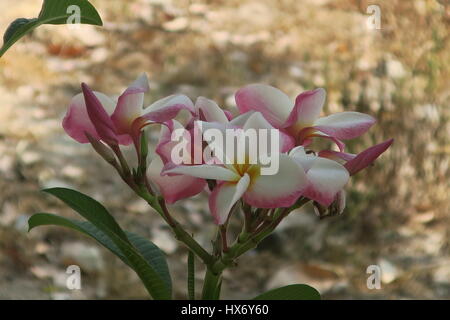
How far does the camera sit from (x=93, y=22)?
55 cm

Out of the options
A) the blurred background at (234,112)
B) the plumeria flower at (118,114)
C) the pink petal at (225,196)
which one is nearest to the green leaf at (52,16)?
the plumeria flower at (118,114)

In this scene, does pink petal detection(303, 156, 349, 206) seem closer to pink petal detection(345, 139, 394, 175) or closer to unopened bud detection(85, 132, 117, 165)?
pink petal detection(345, 139, 394, 175)

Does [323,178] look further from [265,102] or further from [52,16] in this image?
[52,16]

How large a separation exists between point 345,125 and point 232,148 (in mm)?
88

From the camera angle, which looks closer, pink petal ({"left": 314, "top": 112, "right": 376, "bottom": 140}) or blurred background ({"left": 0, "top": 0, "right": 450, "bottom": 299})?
pink petal ({"left": 314, "top": 112, "right": 376, "bottom": 140})

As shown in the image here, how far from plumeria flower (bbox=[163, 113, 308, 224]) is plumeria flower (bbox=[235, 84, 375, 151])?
6 cm

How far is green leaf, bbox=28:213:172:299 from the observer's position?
485 millimetres

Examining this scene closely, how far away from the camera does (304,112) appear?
50 cm

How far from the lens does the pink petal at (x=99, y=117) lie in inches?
18.5

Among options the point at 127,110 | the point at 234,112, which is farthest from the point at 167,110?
the point at 234,112

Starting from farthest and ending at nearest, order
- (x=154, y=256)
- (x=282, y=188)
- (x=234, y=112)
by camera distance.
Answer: (x=234, y=112) → (x=154, y=256) → (x=282, y=188)

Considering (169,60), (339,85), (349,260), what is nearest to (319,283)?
(349,260)

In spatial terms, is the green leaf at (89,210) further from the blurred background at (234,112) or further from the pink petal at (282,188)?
the blurred background at (234,112)

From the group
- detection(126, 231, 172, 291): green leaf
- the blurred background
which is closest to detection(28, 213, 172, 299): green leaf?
detection(126, 231, 172, 291): green leaf
